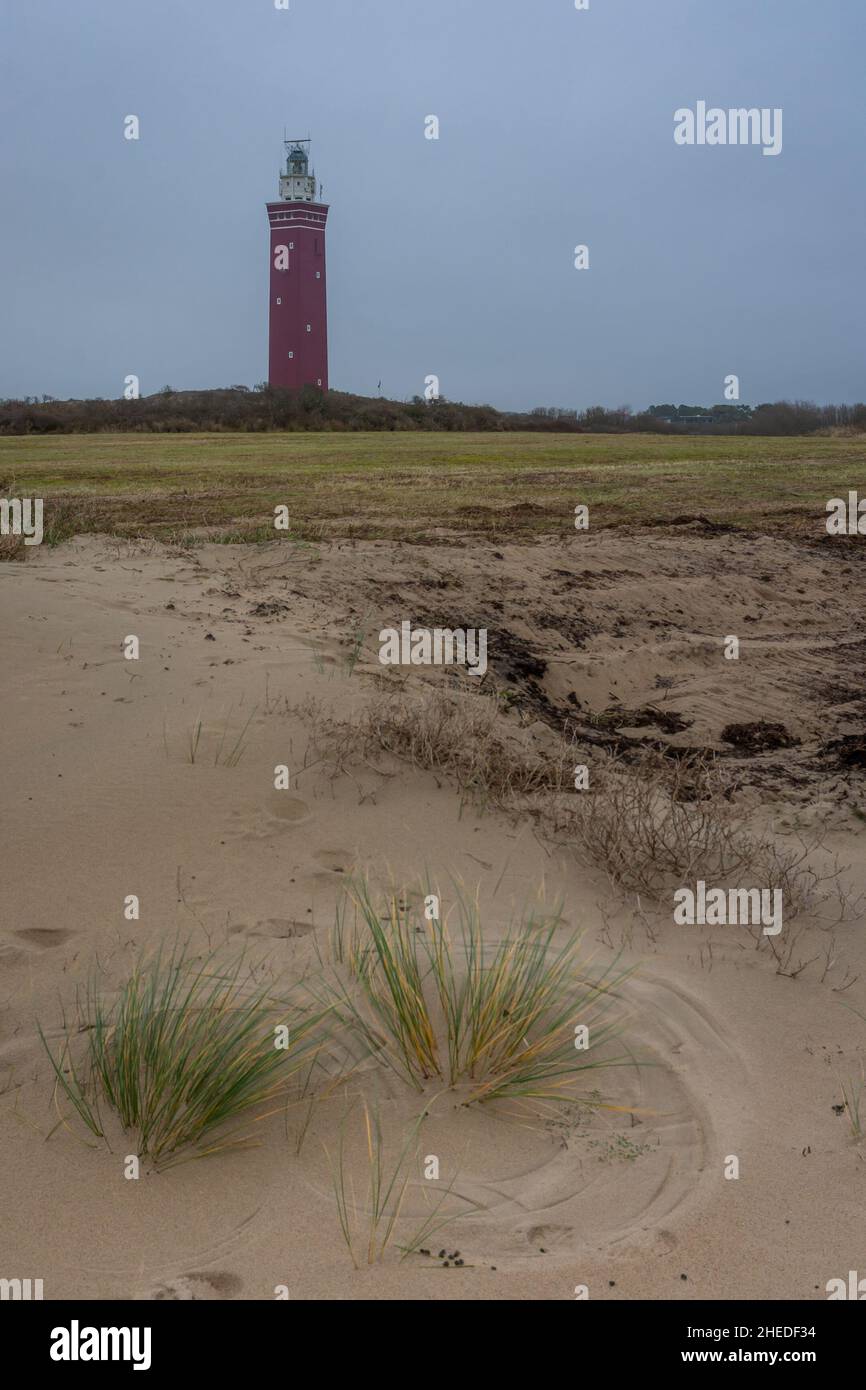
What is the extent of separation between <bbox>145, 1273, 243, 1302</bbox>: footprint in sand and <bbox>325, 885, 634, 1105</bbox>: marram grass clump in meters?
0.73

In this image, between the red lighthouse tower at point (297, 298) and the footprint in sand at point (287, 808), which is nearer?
the footprint in sand at point (287, 808)

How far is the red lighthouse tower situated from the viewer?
43344 mm

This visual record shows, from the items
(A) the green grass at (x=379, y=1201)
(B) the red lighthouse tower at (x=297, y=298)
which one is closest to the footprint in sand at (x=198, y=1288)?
(A) the green grass at (x=379, y=1201)

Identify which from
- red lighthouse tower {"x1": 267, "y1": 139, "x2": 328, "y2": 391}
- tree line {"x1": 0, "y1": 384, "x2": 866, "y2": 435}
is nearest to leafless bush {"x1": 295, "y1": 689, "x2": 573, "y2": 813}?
tree line {"x1": 0, "y1": 384, "x2": 866, "y2": 435}

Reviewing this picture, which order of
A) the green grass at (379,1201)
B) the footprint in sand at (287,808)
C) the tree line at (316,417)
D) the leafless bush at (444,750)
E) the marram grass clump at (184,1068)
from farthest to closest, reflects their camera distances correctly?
the tree line at (316,417) < the leafless bush at (444,750) < the footprint in sand at (287,808) < the marram grass clump at (184,1068) < the green grass at (379,1201)

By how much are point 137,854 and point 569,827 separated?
1.61 metres

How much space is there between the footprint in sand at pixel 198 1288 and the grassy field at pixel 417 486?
6.66 m

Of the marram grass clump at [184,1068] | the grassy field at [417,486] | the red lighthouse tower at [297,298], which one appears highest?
the red lighthouse tower at [297,298]

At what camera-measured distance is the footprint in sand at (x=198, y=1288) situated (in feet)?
7.08

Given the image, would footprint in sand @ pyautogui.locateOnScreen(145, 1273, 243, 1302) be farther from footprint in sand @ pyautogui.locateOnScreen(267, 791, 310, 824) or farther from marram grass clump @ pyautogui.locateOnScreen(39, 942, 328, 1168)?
footprint in sand @ pyautogui.locateOnScreen(267, 791, 310, 824)

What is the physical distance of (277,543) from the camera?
315 inches

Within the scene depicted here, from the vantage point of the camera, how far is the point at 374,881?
12.5 feet

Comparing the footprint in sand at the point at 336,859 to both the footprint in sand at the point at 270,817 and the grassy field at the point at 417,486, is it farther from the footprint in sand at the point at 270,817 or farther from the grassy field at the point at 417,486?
the grassy field at the point at 417,486

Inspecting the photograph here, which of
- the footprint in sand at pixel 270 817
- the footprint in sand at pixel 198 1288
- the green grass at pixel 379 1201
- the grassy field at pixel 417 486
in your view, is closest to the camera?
the footprint in sand at pixel 198 1288
